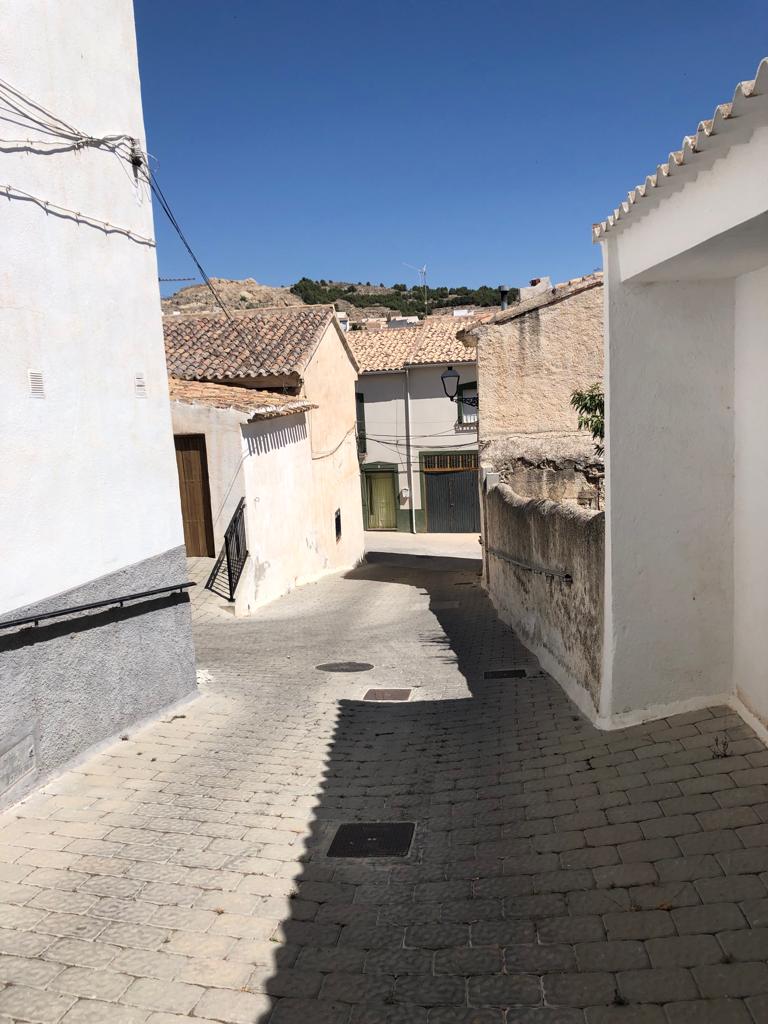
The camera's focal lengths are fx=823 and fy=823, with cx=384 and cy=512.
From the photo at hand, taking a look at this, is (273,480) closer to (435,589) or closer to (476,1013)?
(435,589)

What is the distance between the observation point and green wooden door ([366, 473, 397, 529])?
119 ft

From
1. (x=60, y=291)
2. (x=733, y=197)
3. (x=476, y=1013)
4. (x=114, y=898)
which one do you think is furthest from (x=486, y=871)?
(x=60, y=291)

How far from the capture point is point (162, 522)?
320 inches

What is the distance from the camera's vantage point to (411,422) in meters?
35.2

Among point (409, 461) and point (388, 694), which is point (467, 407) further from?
point (388, 694)

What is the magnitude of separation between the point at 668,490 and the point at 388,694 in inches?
165

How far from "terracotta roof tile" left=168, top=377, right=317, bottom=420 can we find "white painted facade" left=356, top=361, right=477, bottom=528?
16.1m

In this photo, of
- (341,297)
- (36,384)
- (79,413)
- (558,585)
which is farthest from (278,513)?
(341,297)

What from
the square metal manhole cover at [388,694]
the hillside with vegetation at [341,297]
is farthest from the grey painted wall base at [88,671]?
the hillside with vegetation at [341,297]

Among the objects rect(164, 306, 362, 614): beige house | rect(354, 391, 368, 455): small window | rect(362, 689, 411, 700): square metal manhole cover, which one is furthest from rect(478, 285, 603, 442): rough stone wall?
rect(354, 391, 368, 455): small window

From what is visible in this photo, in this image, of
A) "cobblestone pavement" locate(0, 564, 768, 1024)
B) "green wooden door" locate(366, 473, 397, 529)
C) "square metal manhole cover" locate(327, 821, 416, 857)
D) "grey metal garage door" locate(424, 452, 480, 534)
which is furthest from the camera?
"green wooden door" locate(366, 473, 397, 529)

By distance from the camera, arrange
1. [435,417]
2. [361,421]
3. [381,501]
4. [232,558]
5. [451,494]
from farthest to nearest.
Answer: [381,501] → [361,421] → [451,494] → [435,417] → [232,558]

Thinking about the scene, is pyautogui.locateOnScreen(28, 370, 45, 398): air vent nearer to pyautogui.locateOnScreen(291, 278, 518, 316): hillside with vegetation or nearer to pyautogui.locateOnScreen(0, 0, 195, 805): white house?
pyautogui.locateOnScreen(0, 0, 195, 805): white house

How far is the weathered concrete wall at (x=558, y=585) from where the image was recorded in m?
7.20
